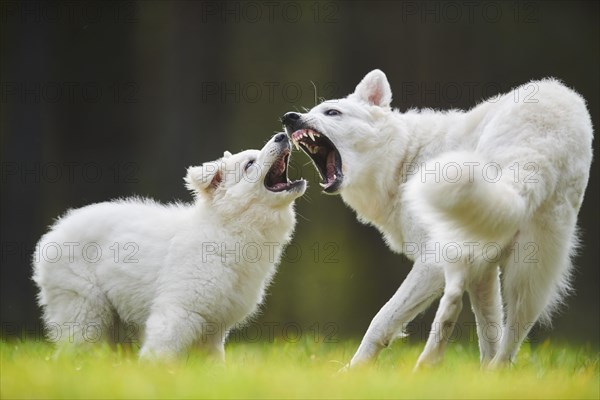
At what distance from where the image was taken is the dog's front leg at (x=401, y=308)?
549 cm

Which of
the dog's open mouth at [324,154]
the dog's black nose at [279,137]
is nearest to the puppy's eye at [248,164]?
the dog's black nose at [279,137]

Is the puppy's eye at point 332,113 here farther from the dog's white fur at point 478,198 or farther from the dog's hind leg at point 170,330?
the dog's hind leg at point 170,330

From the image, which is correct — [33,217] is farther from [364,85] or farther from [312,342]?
[364,85]

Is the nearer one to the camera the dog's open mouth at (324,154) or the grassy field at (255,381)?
the grassy field at (255,381)

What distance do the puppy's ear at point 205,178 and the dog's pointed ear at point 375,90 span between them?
4.11 feet

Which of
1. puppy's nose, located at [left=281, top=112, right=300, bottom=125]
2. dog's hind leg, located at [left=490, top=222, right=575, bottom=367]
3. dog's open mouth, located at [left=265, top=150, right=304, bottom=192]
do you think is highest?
puppy's nose, located at [left=281, top=112, right=300, bottom=125]

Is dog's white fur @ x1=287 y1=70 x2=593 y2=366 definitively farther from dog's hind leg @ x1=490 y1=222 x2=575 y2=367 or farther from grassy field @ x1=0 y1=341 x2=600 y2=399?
grassy field @ x1=0 y1=341 x2=600 y2=399

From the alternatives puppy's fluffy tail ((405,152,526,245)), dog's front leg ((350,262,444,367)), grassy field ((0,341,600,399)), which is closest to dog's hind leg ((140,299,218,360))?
grassy field ((0,341,600,399))

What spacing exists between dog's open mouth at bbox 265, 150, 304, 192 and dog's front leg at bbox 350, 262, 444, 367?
1071 millimetres

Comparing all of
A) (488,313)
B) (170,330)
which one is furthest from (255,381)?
(488,313)

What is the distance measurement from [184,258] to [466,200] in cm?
227

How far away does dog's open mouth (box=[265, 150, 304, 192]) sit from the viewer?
19.8 feet

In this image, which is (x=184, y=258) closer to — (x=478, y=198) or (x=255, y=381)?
(x=255, y=381)

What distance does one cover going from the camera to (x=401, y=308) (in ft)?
18.1
